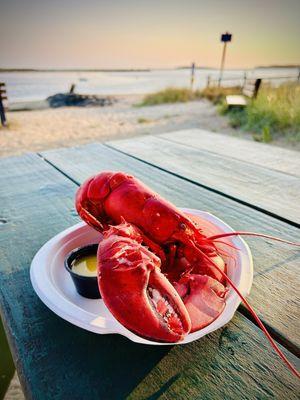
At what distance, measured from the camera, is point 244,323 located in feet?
2.58

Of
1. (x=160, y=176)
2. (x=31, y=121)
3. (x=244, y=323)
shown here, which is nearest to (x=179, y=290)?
(x=244, y=323)

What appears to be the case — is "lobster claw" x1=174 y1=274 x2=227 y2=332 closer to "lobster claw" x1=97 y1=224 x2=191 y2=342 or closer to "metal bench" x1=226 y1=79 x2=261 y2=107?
"lobster claw" x1=97 y1=224 x2=191 y2=342

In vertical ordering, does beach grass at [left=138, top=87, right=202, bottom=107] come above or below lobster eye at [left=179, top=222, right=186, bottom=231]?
below

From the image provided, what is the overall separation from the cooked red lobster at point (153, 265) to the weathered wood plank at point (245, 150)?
1191 millimetres

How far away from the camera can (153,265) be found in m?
0.74

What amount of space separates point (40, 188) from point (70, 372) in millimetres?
1280

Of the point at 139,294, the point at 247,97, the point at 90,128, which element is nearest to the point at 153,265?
the point at 139,294

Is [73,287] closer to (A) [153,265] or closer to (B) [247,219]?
(A) [153,265]

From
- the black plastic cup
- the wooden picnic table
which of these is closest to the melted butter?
the black plastic cup

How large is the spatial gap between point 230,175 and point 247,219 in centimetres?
61

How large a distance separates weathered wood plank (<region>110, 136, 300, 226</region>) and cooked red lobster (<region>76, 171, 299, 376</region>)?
0.58 metres

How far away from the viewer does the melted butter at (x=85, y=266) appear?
0.98 metres

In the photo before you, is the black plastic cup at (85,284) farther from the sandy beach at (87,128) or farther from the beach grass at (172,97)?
the beach grass at (172,97)

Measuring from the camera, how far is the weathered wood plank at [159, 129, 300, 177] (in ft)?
6.92
